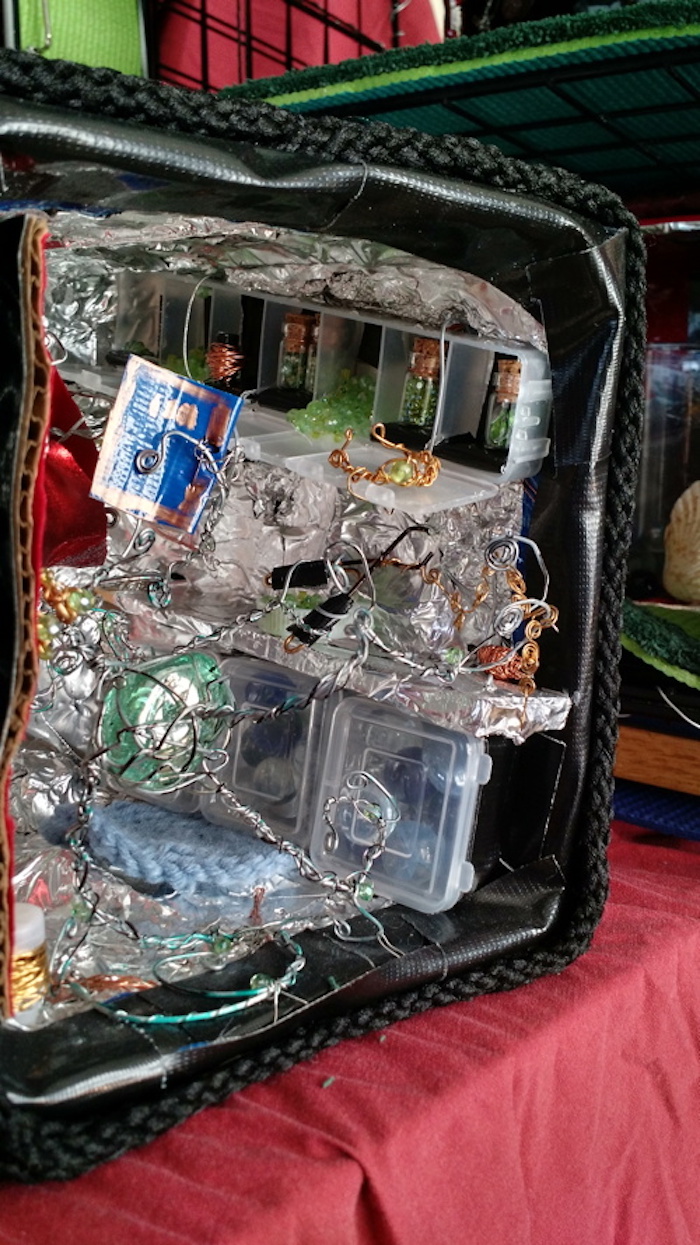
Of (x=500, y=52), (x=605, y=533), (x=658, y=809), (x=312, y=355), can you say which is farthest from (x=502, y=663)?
(x=500, y=52)

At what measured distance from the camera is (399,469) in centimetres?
77

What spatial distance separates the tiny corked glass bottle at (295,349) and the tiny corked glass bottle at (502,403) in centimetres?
19

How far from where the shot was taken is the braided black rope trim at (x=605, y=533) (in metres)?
0.50

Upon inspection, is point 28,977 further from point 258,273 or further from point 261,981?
point 258,273

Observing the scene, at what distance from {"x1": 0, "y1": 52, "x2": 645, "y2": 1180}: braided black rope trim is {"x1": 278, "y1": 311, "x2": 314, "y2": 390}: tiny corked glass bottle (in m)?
0.28

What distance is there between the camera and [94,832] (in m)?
0.81

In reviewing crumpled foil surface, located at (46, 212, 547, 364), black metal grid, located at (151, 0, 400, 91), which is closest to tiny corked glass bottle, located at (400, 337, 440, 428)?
crumpled foil surface, located at (46, 212, 547, 364)

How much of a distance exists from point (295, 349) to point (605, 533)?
0.33 metres

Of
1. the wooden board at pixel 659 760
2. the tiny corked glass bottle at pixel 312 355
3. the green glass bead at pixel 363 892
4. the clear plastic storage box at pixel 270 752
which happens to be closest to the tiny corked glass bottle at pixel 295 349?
the tiny corked glass bottle at pixel 312 355

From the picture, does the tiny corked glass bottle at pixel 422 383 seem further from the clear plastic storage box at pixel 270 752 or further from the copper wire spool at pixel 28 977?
the copper wire spool at pixel 28 977

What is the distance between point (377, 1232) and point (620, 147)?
3.43 feet

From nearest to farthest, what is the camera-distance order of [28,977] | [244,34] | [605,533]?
[28,977]
[605,533]
[244,34]

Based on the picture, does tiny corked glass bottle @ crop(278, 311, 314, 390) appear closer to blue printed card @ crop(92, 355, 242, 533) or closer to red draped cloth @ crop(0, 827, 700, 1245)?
blue printed card @ crop(92, 355, 242, 533)

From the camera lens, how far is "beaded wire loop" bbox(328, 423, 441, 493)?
30.5 inches
